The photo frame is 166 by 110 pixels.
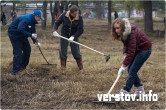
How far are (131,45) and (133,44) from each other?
36 mm

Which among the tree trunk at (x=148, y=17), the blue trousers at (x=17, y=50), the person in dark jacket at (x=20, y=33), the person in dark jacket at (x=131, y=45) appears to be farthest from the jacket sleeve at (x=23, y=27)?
the tree trunk at (x=148, y=17)

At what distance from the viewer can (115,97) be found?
19.8 ft

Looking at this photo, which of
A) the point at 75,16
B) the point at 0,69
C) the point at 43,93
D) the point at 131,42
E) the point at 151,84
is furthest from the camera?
the point at 0,69

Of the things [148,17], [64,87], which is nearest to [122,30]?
[64,87]

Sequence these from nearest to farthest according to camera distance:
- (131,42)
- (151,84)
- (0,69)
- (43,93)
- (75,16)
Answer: (131,42) < (43,93) < (151,84) < (75,16) < (0,69)

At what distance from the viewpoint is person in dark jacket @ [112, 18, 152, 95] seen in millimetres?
5801

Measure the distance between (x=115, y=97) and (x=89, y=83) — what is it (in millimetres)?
1490

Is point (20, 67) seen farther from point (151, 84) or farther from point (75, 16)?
point (151, 84)

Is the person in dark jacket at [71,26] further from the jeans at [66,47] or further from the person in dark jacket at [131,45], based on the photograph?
the person in dark jacket at [131,45]

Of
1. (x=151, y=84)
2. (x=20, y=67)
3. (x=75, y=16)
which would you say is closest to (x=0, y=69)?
(x=20, y=67)

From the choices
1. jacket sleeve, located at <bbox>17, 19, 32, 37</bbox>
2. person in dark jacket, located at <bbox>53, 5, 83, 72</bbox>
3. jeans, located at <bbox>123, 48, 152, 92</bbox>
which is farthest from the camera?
person in dark jacket, located at <bbox>53, 5, 83, 72</bbox>

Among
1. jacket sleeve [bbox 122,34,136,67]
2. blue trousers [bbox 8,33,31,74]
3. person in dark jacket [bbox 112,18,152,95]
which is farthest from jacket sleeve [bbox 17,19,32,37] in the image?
jacket sleeve [bbox 122,34,136,67]

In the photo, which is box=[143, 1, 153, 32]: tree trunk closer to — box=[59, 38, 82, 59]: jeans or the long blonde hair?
box=[59, 38, 82, 59]: jeans

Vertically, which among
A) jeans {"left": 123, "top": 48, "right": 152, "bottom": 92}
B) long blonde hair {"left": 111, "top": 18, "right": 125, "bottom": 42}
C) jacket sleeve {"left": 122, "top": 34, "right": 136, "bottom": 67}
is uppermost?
long blonde hair {"left": 111, "top": 18, "right": 125, "bottom": 42}
